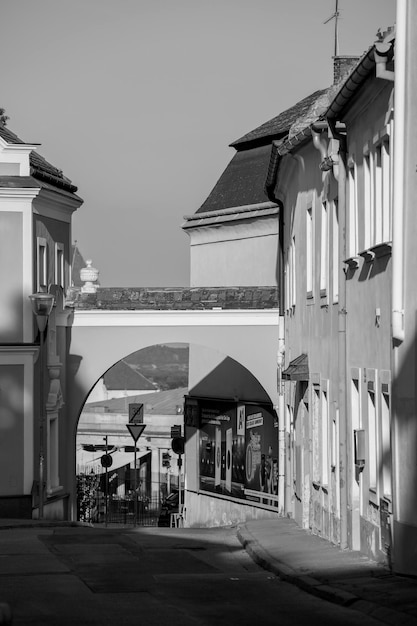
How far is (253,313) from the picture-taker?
31.8 m

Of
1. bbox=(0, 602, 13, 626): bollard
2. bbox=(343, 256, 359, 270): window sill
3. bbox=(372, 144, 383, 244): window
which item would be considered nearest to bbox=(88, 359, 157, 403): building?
bbox=(343, 256, 359, 270): window sill

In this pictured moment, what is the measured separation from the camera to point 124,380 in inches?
5861

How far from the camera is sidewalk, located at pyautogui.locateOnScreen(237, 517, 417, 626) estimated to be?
42.7ft

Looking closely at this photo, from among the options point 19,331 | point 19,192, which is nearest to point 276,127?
point 19,192

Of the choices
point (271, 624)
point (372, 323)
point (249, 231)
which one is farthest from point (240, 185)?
point (271, 624)

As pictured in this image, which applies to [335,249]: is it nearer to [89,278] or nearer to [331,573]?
[331,573]

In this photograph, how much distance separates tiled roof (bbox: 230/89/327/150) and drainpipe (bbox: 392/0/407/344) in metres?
22.0

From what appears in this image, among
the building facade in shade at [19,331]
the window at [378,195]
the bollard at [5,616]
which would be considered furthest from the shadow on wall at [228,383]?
the bollard at [5,616]

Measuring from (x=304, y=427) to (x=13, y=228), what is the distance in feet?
28.6

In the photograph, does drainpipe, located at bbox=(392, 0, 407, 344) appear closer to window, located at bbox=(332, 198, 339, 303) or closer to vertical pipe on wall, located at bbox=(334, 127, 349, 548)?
vertical pipe on wall, located at bbox=(334, 127, 349, 548)

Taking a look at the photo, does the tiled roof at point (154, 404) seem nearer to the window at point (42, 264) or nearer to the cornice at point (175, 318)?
the cornice at point (175, 318)

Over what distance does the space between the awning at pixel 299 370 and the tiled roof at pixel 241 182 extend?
1380 centimetres

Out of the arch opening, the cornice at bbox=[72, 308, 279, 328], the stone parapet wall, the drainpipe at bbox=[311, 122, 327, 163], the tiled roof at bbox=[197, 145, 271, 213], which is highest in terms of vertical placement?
the tiled roof at bbox=[197, 145, 271, 213]

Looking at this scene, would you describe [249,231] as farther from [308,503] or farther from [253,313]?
[308,503]
